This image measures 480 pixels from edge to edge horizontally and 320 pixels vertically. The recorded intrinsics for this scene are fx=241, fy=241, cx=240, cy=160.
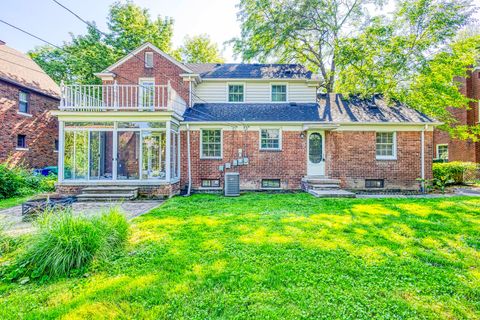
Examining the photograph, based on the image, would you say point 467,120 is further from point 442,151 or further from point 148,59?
point 148,59

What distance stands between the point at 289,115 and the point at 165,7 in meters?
6.97

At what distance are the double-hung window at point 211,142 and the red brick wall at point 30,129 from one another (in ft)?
35.5

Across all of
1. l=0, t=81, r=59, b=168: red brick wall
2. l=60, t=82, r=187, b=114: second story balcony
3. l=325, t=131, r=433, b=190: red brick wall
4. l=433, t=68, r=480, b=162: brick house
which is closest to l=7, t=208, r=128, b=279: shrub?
l=60, t=82, r=187, b=114: second story balcony

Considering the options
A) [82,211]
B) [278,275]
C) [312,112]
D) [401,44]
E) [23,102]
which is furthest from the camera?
[23,102]

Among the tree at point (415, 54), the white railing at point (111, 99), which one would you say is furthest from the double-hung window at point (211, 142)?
the tree at point (415, 54)

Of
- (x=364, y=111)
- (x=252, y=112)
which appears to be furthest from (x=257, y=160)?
(x=364, y=111)

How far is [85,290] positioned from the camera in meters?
2.87

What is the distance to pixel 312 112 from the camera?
1235cm

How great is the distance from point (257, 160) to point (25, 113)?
1461 cm

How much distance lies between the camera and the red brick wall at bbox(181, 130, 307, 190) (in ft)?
37.7

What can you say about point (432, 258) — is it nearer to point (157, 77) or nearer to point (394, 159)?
point (394, 159)

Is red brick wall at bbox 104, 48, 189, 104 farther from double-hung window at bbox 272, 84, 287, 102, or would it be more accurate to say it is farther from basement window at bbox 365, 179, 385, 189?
basement window at bbox 365, 179, 385, 189

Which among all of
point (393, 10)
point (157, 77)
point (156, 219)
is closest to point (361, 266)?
point (156, 219)

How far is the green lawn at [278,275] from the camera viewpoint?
249 cm
